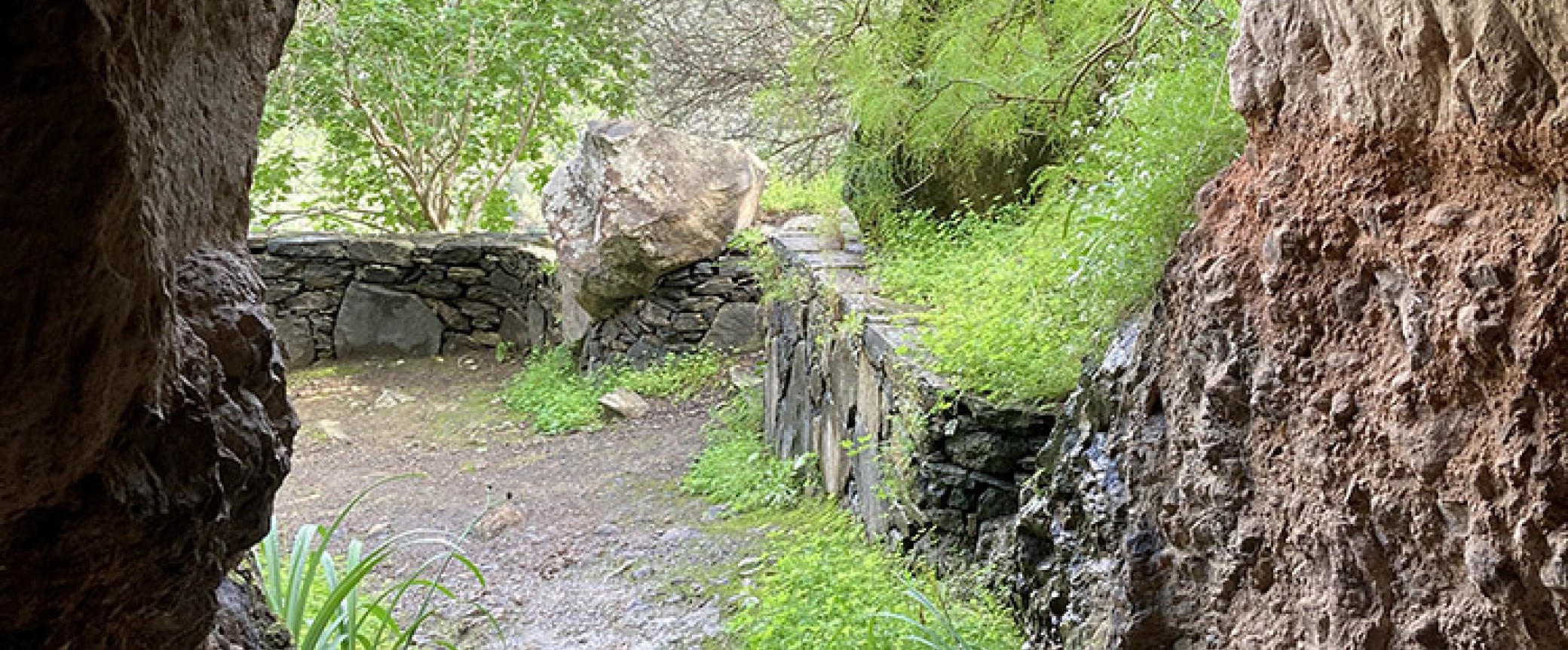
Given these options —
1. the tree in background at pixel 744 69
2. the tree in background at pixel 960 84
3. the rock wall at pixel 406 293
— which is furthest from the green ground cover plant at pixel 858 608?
the rock wall at pixel 406 293

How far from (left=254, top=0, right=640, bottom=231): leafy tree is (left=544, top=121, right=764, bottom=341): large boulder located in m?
1.23

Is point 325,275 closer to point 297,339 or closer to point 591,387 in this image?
point 297,339

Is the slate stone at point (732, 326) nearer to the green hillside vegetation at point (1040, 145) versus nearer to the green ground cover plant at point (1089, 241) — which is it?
the green hillside vegetation at point (1040, 145)

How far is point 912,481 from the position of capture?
3.65 m

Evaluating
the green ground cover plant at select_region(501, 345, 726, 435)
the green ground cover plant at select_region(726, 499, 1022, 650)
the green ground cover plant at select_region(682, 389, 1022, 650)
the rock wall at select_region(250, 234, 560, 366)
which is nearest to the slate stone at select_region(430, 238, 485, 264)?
the rock wall at select_region(250, 234, 560, 366)

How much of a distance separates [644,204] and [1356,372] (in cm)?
654

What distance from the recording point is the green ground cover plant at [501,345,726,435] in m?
7.89

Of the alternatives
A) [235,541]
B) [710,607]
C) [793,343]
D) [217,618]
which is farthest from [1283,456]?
[793,343]

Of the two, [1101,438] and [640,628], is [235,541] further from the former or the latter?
[640,628]

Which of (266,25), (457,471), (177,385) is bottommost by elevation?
(457,471)

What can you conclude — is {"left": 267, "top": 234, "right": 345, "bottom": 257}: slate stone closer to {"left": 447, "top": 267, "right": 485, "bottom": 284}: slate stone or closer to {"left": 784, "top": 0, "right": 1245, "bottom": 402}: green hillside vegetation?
{"left": 447, "top": 267, "right": 485, "bottom": 284}: slate stone

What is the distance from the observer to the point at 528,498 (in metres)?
6.42

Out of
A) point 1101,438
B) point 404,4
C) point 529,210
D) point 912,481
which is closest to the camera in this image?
point 1101,438

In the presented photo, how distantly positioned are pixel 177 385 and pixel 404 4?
8.48 meters
